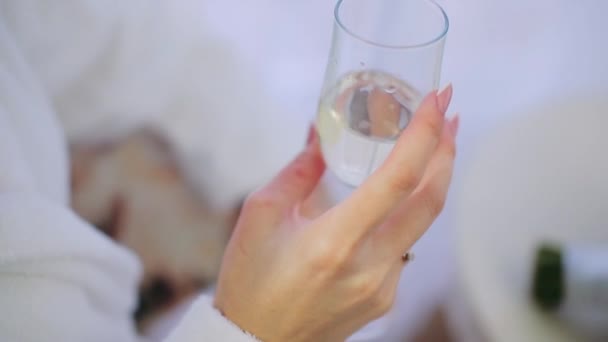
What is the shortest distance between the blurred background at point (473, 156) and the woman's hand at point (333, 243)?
275mm

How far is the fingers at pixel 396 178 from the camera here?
0.38 m

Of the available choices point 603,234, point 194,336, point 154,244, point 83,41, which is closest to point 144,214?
point 154,244

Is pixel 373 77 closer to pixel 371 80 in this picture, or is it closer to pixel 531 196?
pixel 371 80

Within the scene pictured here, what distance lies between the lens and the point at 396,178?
0.38m

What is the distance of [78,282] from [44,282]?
0.04 m

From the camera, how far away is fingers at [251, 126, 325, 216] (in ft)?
1.44

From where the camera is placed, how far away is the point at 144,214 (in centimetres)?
77

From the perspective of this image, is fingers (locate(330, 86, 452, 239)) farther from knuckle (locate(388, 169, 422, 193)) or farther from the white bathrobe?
the white bathrobe

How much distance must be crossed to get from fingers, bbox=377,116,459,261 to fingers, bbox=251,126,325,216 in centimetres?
7

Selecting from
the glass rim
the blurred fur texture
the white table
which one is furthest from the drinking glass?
the blurred fur texture

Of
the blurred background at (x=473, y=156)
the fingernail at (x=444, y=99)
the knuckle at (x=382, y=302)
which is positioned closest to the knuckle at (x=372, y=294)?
the knuckle at (x=382, y=302)

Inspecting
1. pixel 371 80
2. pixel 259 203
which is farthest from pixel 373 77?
pixel 259 203

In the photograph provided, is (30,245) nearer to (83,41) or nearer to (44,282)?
(44,282)

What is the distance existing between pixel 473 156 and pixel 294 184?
0.43 metres
